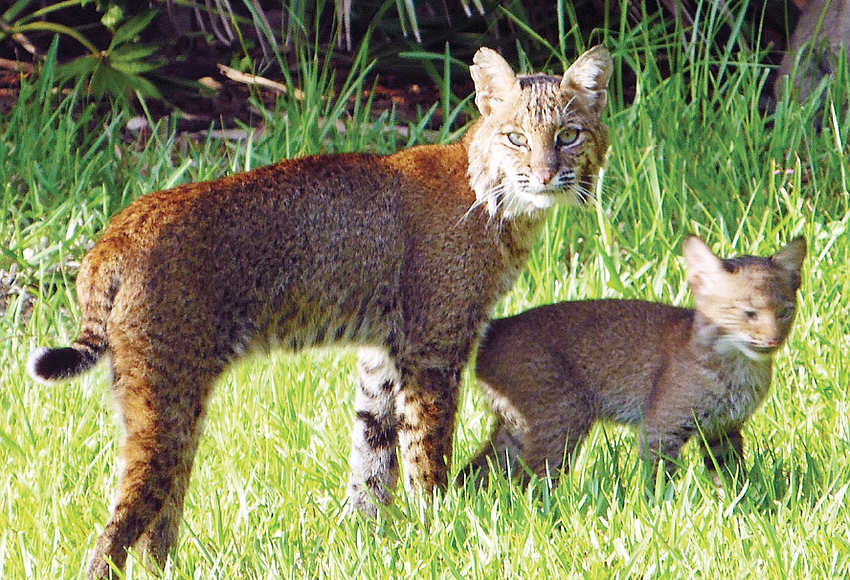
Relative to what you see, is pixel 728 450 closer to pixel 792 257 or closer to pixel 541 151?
pixel 792 257

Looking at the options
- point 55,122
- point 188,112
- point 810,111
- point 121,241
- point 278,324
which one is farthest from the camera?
point 188,112

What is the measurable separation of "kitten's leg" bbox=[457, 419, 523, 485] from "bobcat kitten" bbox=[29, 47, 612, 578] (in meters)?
0.22

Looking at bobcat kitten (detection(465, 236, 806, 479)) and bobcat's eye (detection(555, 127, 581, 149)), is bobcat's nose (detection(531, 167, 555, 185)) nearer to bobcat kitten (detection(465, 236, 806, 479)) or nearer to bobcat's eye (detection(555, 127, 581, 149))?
bobcat's eye (detection(555, 127, 581, 149))

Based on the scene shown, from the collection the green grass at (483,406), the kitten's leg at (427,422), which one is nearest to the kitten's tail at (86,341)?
the green grass at (483,406)

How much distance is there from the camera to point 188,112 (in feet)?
25.0

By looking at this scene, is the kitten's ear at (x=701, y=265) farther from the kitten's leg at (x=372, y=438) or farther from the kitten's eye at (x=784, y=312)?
the kitten's leg at (x=372, y=438)

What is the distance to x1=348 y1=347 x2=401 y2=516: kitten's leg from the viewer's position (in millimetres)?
4477

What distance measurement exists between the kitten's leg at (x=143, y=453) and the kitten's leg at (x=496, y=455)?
124cm

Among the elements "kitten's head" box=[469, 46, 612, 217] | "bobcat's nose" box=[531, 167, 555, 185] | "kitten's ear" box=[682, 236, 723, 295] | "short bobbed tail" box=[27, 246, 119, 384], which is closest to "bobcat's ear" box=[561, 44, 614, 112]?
→ "kitten's head" box=[469, 46, 612, 217]

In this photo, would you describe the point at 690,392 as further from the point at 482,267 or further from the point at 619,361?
the point at 482,267

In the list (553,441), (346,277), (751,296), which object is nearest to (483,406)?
(553,441)

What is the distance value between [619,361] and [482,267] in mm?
595

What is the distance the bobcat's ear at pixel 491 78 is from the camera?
4.57 m

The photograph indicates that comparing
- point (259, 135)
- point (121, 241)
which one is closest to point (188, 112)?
point (259, 135)
